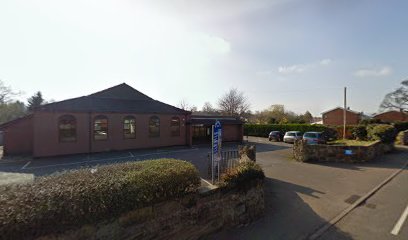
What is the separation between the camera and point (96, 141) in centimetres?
1866

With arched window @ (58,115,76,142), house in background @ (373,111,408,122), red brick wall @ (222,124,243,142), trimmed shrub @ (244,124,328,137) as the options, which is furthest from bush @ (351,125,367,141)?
house in background @ (373,111,408,122)

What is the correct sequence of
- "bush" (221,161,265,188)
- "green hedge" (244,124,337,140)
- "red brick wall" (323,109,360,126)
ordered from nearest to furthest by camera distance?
1. "bush" (221,161,265,188)
2. "green hedge" (244,124,337,140)
3. "red brick wall" (323,109,360,126)

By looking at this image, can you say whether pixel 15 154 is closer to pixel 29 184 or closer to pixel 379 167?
pixel 29 184

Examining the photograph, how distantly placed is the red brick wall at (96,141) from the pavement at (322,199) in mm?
2742

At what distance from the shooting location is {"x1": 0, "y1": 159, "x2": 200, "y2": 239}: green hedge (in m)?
3.15

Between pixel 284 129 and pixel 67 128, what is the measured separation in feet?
96.1

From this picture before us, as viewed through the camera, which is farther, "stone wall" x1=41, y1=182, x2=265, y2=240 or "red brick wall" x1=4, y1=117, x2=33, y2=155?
"red brick wall" x1=4, y1=117, x2=33, y2=155

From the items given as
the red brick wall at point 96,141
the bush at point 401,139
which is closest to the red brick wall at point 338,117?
the bush at point 401,139

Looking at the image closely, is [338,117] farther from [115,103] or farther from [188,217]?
[188,217]

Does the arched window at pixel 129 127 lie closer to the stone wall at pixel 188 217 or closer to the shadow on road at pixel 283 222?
the shadow on road at pixel 283 222

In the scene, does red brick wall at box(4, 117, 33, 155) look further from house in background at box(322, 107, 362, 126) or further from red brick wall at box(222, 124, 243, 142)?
house in background at box(322, 107, 362, 126)

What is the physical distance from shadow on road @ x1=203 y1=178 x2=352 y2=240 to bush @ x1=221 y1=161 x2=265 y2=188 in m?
1.11

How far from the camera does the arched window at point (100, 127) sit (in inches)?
736

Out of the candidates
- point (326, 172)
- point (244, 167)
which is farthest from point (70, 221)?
point (326, 172)
